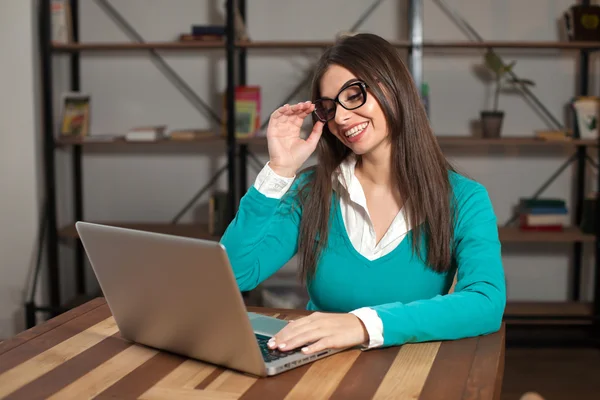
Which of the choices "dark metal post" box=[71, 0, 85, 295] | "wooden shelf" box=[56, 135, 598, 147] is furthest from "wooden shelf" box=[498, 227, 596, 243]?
"dark metal post" box=[71, 0, 85, 295]

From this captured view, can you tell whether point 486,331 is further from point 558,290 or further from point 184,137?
point 558,290

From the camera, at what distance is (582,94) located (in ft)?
13.6

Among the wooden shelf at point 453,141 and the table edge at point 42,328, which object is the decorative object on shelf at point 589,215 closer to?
the wooden shelf at point 453,141

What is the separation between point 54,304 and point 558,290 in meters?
2.62

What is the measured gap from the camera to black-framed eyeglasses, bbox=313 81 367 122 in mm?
1798

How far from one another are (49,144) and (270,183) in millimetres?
2413

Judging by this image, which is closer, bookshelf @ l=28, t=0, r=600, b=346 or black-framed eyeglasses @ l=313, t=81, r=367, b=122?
black-framed eyeglasses @ l=313, t=81, r=367, b=122

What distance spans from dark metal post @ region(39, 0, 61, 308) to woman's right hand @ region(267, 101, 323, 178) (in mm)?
2322

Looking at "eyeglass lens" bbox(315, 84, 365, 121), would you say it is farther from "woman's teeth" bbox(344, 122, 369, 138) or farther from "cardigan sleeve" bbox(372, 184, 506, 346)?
"cardigan sleeve" bbox(372, 184, 506, 346)

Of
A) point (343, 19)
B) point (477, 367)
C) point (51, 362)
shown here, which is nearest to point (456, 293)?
point (477, 367)

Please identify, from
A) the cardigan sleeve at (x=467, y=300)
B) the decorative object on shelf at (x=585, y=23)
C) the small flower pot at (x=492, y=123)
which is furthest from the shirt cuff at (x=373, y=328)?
the decorative object on shelf at (x=585, y=23)

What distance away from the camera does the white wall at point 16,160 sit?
3.86 metres

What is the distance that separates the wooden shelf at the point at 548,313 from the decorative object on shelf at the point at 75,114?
2304 mm

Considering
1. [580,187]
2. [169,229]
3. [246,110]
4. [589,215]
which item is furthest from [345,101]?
[580,187]
